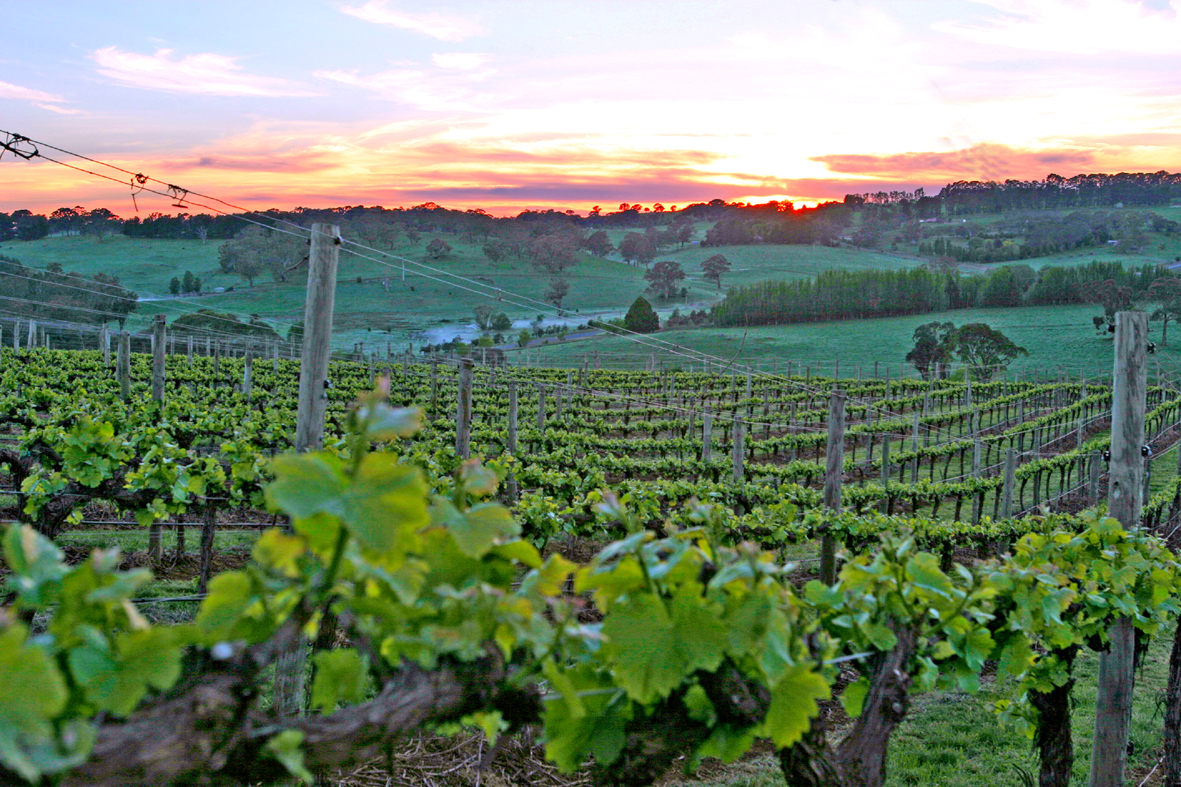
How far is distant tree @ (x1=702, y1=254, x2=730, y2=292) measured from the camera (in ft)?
329

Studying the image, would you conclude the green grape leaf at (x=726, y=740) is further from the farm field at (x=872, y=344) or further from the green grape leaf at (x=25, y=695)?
the farm field at (x=872, y=344)

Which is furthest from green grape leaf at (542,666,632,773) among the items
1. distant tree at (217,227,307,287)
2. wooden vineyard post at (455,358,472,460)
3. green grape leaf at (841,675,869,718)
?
distant tree at (217,227,307,287)

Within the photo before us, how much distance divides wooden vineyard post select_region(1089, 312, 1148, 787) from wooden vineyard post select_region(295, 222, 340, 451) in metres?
4.53

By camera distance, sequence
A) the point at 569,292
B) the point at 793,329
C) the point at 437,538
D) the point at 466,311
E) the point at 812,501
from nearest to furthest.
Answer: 1. the point at 437,538
2. the point at 812,501
3. the point at 793,329
4. the point at 466,311
5. the point at 569,292

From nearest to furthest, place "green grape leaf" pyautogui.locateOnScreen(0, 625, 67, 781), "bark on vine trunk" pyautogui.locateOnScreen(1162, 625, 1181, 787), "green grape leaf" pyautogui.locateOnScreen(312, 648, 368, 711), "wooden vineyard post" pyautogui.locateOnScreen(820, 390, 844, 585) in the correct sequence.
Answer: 1. "green grape leaf" pyautogui.locateOnScreen(0, 625, 67, 781)
2. "green grape leaf" pyautogui.locateOnScreen(312, 648, 368, 711)
3. "bark on vine trunk" pyautogui.locateOnScreen(1162, 625, 1181, 787)
4. "wooden vineyard post" pyautogui.locateOnScreen(820, 390, 844, 585)

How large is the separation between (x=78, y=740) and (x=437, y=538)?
56cm

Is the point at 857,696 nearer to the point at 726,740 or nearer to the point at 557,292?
the point at 726,740

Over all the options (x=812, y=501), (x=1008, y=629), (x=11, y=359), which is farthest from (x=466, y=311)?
(x=1008, y=629)

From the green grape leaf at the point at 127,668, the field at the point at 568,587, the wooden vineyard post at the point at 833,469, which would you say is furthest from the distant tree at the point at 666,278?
the green grape leaf at the point at 127,668

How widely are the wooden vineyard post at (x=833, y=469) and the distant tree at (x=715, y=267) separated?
92036 mm

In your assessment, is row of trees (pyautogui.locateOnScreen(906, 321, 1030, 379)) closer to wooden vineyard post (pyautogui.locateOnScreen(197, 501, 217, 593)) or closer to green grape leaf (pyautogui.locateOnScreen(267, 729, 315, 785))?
wooden vineyard post (pyautogui.locateOnScreen(197, 501, 217, 593))

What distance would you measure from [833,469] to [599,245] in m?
113

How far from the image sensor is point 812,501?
35.6 feet

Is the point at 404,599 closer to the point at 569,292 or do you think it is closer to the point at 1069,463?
the point at 1069,463
